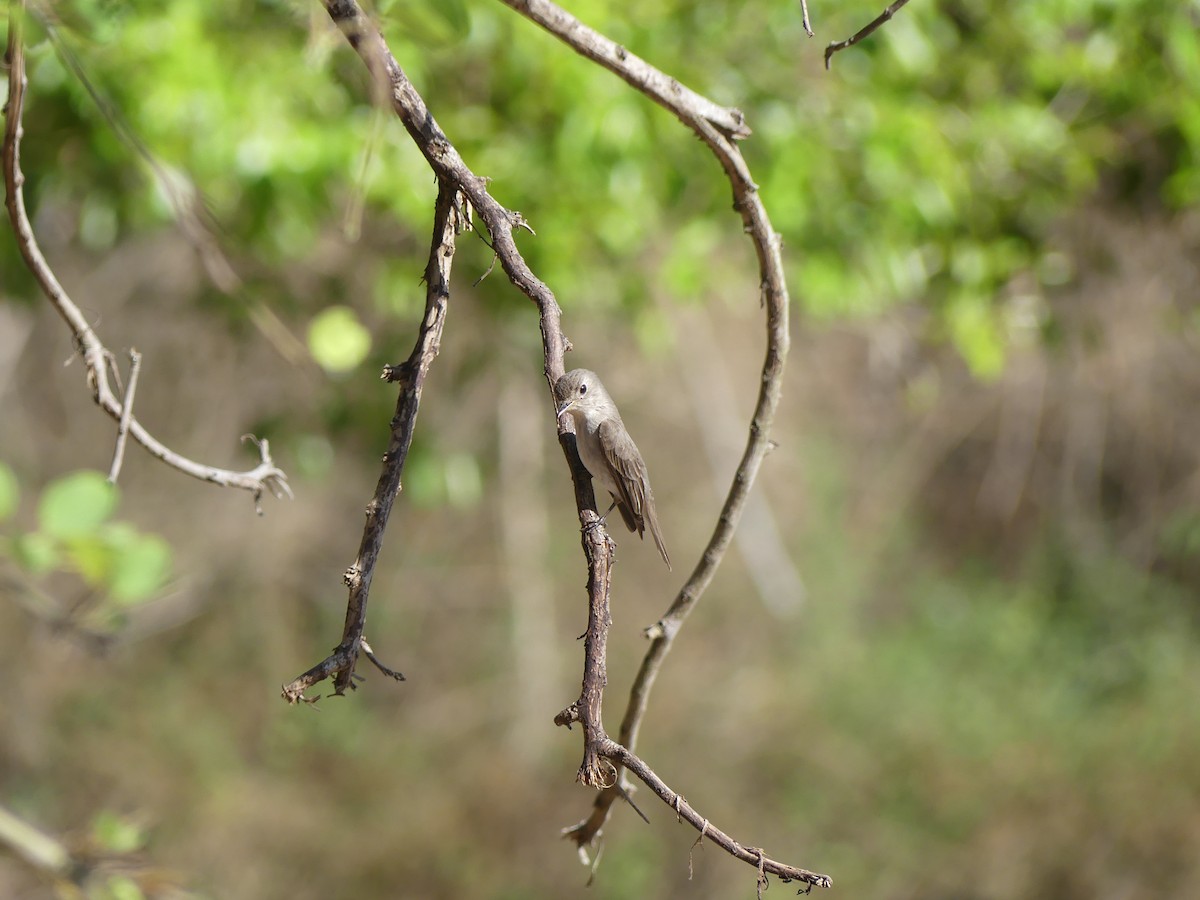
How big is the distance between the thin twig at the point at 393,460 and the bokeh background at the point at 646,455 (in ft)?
0.57

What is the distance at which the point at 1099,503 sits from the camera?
11734mm

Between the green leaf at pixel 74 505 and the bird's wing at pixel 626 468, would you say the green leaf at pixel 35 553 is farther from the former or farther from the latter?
the bird's wing at pixel 626 468

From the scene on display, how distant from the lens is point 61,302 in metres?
1.68

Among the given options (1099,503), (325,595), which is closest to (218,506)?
(325,595)

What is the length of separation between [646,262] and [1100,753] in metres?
6.27

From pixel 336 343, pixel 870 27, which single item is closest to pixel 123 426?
pixel 336 343

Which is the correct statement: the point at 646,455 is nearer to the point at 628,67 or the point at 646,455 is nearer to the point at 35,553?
the point at 35,553

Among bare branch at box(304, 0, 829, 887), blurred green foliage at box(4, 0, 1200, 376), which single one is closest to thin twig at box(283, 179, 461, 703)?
bare branch at box(304, 0, 829, 887)

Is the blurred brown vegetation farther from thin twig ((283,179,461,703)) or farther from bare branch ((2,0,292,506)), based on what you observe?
thin twig ((283,179,461,703))

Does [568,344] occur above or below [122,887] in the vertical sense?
above

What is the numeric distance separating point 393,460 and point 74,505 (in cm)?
90

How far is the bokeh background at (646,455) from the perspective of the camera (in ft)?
12.6

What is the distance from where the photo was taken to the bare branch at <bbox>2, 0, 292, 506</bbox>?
1556 millimetres

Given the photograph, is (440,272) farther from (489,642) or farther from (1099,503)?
(1099,503)
